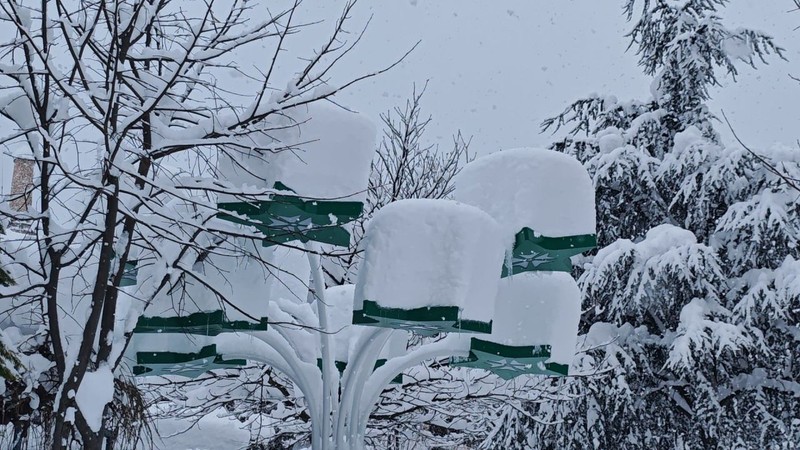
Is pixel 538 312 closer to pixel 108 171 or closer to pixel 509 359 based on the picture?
pixel 509 359

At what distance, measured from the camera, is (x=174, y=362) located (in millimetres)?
5859

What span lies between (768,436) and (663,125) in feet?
13.8

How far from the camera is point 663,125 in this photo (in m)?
12.0

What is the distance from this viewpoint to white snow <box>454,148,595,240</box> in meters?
5.75

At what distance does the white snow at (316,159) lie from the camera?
538cm

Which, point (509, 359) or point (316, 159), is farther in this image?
point (509, 359)

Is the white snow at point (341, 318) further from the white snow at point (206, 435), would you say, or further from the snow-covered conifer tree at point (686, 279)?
the white snow at point (206, 435)

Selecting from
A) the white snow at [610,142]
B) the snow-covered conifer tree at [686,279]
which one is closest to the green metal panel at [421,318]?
the snow-covered conifer tree at [686,279]

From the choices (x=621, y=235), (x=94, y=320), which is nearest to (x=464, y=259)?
(x=94, y=320)

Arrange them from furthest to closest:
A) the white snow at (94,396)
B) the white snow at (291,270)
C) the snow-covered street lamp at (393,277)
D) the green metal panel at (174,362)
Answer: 1. the white snow at (291,270)
2. the green metal panel at (174,362)
3. the snow-covered street lamp at (393,277)
4. the white snow at (94,396)

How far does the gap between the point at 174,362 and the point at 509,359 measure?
7.19 feet

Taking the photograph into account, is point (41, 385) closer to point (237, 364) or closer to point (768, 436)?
point (237, 364)

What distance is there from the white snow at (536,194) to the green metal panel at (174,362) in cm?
204

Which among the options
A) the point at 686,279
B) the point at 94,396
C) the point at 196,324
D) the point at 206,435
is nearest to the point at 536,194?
the point at 196,324
